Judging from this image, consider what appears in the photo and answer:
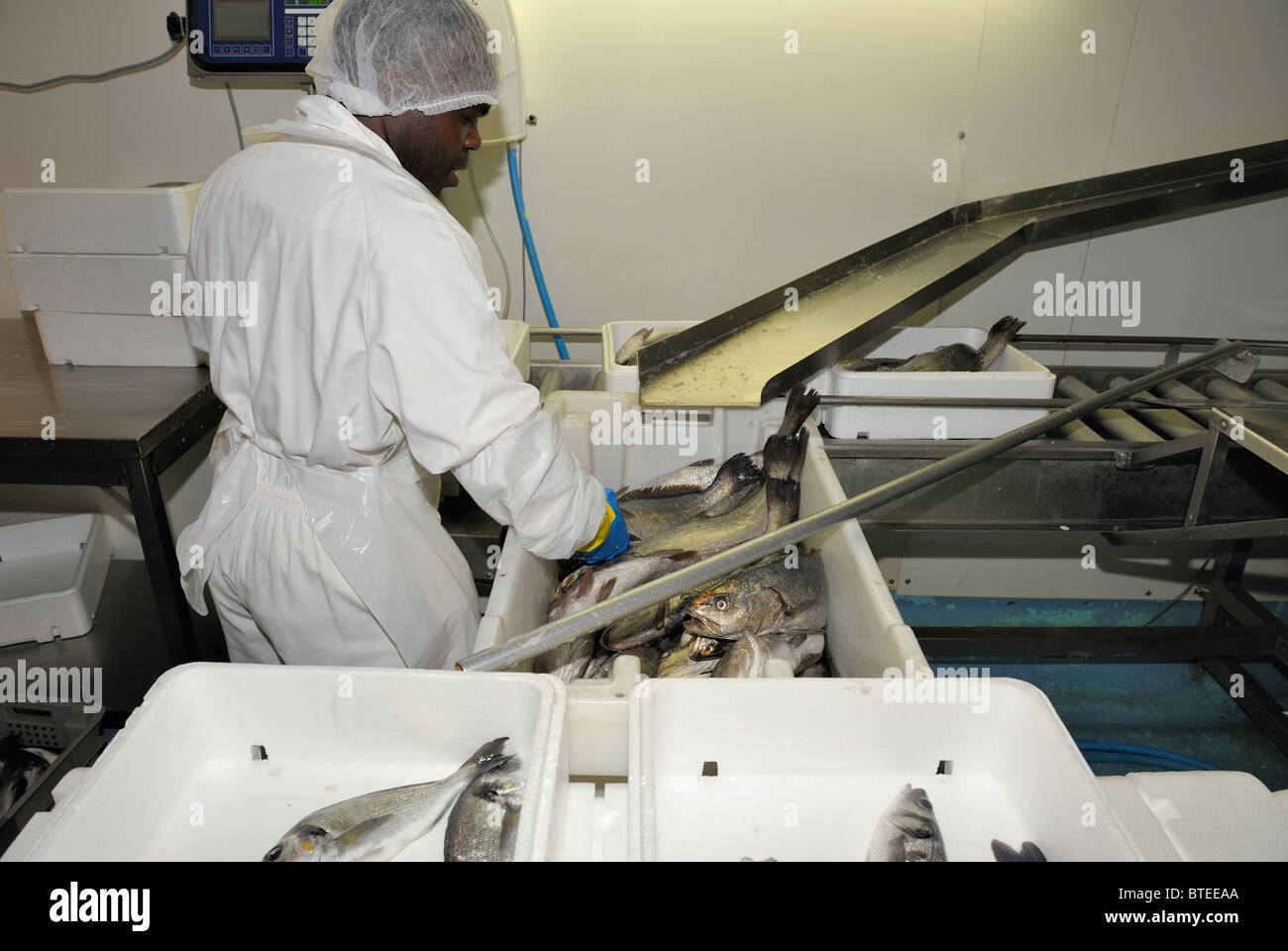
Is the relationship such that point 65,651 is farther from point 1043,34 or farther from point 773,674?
point 1043,34

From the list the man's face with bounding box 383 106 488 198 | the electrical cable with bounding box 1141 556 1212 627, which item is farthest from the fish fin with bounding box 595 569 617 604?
the electrical cable with bounding box 1141 556 1212 627

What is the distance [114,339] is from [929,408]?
94.4 inches

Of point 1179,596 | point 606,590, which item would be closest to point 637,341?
point 606,590

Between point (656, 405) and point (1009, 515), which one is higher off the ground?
point (656, 405)

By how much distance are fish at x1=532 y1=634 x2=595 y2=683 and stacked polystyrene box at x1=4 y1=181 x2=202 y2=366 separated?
1589 mm

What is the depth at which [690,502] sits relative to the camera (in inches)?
82.5

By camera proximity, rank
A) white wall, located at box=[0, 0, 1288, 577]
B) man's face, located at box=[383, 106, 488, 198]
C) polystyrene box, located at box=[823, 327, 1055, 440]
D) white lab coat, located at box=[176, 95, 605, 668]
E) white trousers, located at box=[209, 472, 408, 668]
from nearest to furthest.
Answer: white lab coat, located at box=[176, 95, 605, 668] → man's face, located at box=[383, 106, 488, 198] → white trousers, located at box=[209, 472, 408, 668] → polystyrene box, located at box=[823, 327, 1055, 440] → white wall, located at box=[0, 0, 1288, 577]

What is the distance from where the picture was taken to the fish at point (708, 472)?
2.02 metres

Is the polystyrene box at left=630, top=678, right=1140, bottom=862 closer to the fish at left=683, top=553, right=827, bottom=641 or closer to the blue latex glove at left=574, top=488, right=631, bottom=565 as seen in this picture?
the fish at left=683, top=553, right=827, bottom=641

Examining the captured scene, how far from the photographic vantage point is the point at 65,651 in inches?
108

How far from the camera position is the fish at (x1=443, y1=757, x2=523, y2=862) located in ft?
3.00
